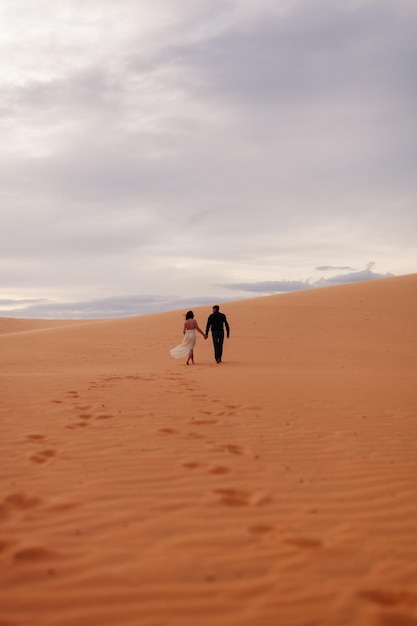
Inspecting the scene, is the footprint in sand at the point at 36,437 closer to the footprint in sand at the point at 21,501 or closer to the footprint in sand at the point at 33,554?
the footprint in sand at the point at 21,501

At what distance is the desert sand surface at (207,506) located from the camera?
2.86 metres

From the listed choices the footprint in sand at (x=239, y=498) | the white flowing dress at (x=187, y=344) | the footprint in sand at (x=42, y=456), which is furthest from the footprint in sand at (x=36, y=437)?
the white flowing dress at (x=187, y=344)

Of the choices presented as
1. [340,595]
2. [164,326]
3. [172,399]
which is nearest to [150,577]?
[340,595]

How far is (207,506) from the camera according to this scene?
4.04m

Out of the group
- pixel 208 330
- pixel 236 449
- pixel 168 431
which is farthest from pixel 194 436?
pixel 208 330

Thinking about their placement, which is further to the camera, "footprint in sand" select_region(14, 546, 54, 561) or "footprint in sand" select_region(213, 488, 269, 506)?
"footprint in sand" select_region(213, 488, 269, 506)

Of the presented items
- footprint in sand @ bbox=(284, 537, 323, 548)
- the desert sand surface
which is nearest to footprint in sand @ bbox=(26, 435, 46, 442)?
the desert sand surface

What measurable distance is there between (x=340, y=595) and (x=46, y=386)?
8250mm


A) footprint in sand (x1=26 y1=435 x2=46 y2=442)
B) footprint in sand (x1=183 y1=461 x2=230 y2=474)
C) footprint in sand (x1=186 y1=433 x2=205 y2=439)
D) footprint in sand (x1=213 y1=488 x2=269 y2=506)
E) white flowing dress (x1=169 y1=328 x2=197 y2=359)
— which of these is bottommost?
footprint in sand (x1=213 y1=488 x2=269 y2=506)

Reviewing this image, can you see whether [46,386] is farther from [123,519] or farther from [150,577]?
[150,577]

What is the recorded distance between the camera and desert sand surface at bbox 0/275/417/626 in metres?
2.86

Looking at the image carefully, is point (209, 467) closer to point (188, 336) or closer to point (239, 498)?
point (239, 498)

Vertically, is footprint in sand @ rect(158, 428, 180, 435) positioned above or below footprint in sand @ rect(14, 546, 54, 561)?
above

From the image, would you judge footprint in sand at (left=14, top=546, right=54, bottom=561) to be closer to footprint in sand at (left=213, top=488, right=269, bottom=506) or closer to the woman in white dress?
footprint in sand at (left=213, top=488, right=269, bottom=506)
